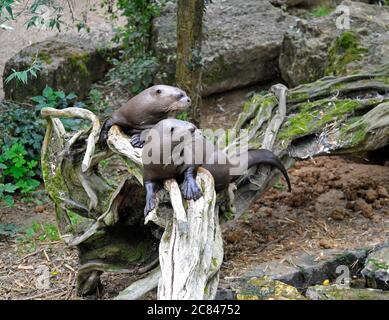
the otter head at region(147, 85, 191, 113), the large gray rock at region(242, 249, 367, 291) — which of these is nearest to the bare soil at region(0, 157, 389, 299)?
the large gray rock at region(242, 249, 367, 291)

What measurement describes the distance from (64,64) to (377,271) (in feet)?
13.2

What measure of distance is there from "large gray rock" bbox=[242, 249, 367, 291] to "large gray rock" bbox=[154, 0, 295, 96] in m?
3.10

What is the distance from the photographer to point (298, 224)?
16.2 feet

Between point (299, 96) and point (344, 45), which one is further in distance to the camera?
point (344, 45)

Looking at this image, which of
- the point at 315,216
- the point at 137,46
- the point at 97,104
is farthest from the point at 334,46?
the point at 97,104

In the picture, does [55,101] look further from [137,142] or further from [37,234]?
[137,142]

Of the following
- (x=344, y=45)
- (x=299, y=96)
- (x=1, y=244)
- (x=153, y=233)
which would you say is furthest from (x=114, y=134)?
(x=344, y=45)

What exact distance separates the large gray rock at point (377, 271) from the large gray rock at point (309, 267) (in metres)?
0.24

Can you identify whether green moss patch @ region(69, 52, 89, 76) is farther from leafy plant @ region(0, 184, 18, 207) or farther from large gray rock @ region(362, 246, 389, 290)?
large gray rock @ region(362, 246, 389, 290)

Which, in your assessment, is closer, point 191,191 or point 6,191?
point 191,191

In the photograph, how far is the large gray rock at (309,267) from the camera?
13.4 ft

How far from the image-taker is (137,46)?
7051 millimetres

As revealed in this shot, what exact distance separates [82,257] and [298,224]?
64.3 inches

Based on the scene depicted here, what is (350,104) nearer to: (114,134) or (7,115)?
(114,134)
